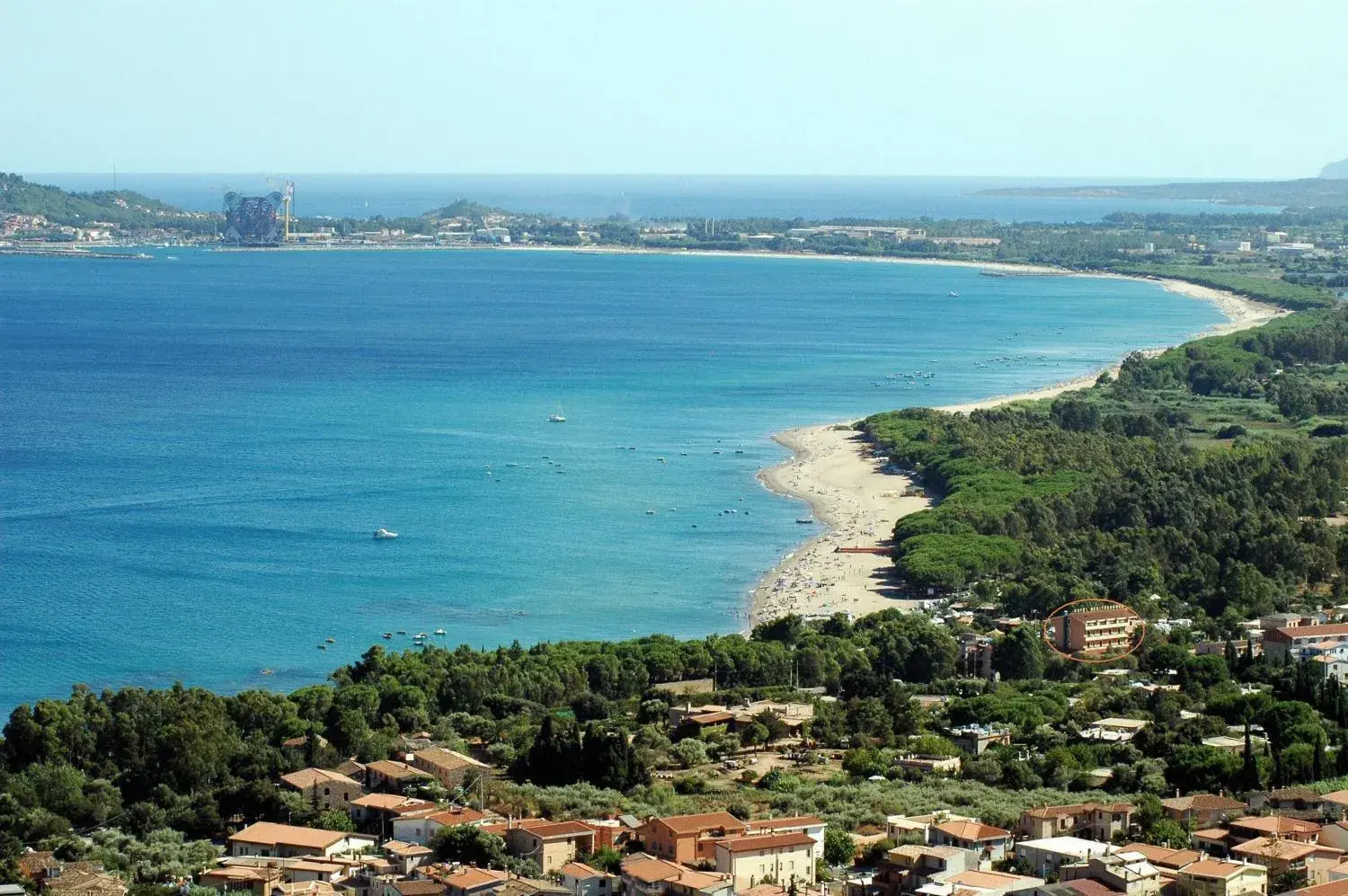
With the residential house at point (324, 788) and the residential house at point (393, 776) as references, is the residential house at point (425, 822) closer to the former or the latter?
the residential house at point (324, 788)

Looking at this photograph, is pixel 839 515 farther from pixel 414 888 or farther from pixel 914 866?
pixel 414 888

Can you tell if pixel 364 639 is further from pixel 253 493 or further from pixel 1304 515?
pixel 1304 515

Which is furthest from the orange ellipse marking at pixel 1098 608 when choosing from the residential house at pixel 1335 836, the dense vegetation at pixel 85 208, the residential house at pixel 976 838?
the dense vegetation at pixel 85 208

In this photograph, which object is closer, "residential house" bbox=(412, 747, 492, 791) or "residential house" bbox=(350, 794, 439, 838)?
"residential house" bbox=(350, 794, 439, 838)

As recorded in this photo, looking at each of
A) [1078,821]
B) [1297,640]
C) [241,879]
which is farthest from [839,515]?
[241,879]

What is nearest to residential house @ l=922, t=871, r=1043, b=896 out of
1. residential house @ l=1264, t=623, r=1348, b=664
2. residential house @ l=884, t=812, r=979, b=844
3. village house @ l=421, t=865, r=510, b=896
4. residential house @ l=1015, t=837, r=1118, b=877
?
residential house @ l=1015, t=837, r=1118, b=877

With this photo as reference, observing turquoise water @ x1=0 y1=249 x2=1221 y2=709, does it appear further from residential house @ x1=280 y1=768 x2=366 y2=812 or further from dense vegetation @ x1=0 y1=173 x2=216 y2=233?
dense vegetation @ x1=0 y1=173 x2=216 y2=233
